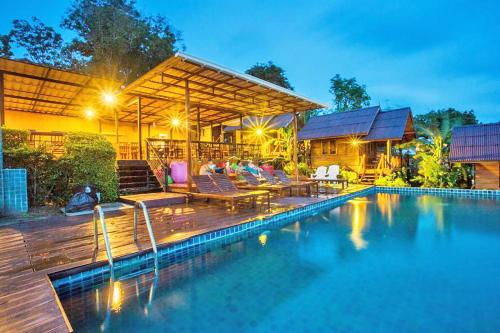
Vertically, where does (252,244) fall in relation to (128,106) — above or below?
below

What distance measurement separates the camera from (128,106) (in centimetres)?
1291

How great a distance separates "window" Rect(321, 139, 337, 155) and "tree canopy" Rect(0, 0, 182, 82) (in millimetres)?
16552

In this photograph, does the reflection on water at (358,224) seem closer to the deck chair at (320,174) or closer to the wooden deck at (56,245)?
the wooden deck at (56,245)

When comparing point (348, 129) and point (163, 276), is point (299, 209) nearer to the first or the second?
point (163, 276)

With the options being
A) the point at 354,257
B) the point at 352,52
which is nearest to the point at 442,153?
the point at 354,257

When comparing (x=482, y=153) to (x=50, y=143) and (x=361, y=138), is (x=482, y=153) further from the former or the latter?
(x=50, y=143)

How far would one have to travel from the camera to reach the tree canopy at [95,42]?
22438mm

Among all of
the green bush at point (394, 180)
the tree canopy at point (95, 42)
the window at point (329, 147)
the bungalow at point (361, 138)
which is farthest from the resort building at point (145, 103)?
the tree canopy at point (95, 42)

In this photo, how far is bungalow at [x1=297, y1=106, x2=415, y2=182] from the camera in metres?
16.2

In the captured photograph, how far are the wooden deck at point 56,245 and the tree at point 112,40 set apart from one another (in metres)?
20.6

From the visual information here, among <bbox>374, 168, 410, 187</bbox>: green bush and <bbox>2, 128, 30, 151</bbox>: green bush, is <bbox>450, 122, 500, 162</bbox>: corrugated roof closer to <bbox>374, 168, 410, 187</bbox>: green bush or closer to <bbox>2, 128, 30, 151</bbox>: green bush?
<bbox>374, 168, 410, 187</bbox>: green bush

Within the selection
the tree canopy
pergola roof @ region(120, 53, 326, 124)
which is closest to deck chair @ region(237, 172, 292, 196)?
pergola roof @ region(120, 53, 326, 124)

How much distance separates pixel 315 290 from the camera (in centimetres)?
349

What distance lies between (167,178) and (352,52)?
315 ft
